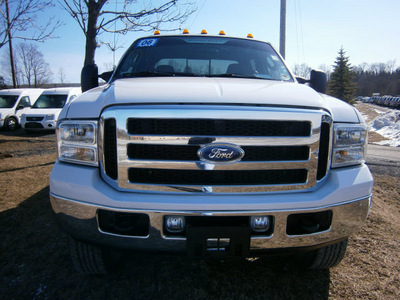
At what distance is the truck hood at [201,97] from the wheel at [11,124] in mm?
15120

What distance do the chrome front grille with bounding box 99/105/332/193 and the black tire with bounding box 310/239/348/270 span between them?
66 cm

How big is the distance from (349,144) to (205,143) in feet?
3.39

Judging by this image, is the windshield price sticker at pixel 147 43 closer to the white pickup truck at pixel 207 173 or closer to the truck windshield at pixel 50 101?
the white pickup truck at pixel 207 173

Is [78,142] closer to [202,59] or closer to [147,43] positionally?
[202,59]

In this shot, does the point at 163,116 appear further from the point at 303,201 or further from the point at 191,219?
the point at 303,201

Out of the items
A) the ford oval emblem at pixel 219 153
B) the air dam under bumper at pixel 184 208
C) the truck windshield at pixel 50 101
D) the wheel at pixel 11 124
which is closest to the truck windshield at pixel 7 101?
the wheel at pixel 11 124

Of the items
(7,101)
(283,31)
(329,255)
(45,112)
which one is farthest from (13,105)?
(329,255)

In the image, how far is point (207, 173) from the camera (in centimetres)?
182

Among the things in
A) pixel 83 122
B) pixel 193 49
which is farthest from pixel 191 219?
pixel 193 49

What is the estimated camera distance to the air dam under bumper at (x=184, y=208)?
5.61 feet

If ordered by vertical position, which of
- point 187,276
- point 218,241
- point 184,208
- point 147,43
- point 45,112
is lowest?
point 187,276

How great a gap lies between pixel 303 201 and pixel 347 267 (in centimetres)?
123

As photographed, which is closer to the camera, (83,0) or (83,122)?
(83,122)

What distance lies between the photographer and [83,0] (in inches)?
267
